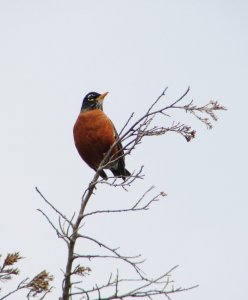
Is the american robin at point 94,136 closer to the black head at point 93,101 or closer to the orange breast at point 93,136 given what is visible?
the orange breast at point 93,136

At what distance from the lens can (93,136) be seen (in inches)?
241

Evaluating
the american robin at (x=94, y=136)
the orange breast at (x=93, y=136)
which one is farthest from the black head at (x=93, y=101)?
the orange breast at (x=93, y=136)

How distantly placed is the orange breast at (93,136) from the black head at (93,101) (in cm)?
53

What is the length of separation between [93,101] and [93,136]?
3.52 feet

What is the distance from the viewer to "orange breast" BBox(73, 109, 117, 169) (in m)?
6.12

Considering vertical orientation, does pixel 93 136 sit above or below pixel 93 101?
below

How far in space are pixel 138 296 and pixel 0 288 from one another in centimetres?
83

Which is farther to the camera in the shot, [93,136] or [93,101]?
[93,101]

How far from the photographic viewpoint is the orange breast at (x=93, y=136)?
6.12 metres

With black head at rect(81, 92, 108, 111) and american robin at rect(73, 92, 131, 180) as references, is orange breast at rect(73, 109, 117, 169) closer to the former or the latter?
american robin at rect(73, 92, 131, 180)

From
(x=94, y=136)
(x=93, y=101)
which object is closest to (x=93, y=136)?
(x=94, y=136)

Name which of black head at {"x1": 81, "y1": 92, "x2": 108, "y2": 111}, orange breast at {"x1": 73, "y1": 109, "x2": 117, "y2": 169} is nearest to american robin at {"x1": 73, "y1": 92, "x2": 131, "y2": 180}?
orange breast at {"x1": 73, "y1": 109, "x2": 117, "y2": 169}

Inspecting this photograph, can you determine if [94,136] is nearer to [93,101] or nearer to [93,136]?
[93,136]

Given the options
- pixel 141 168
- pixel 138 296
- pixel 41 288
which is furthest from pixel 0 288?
pixel 141 168
